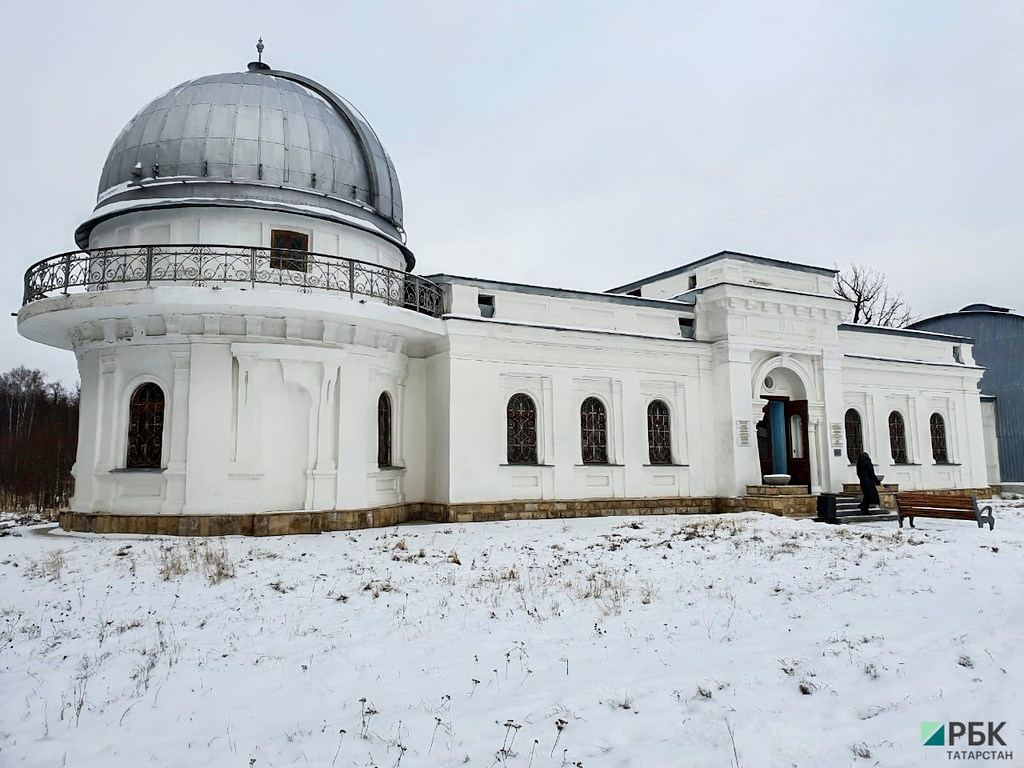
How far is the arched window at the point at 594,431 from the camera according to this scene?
1816 centimetres

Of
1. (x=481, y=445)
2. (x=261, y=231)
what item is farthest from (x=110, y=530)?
(x=481, y=445)

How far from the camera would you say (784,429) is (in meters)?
20.8

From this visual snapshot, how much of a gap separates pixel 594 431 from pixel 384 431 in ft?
16.3

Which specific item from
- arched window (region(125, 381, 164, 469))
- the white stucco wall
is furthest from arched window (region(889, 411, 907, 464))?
arched window (region(125, 381, 164, 469))

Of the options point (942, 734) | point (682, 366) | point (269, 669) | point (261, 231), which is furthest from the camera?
point (682, 366)

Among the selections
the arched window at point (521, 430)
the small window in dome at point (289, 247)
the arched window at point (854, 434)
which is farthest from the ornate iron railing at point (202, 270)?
the arched window at point (854, 434)

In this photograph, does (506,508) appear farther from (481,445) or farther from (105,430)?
(105,430)

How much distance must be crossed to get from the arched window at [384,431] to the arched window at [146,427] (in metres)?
4.29

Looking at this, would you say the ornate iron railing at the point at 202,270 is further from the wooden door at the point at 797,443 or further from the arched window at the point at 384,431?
the wooden door at the point at 797,443

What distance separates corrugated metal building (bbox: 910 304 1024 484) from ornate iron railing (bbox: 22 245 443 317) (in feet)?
79.1

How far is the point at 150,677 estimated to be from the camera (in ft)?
19.8

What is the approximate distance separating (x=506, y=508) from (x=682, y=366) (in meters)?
5.99

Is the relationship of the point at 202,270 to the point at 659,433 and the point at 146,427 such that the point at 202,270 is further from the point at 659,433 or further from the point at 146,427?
the point at 659,433

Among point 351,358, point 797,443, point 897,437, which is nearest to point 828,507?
point 797,443
